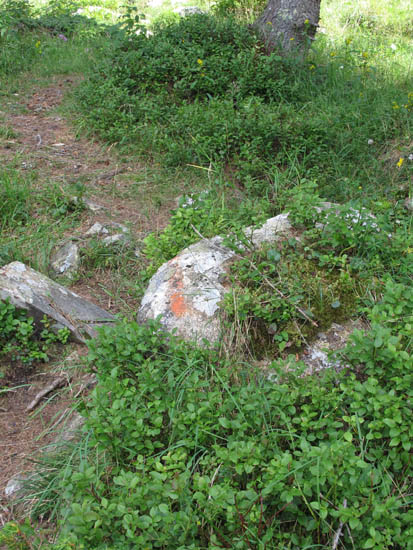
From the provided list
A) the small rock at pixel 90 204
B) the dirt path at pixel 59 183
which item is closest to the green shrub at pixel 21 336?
the dirt path at pixel 59 183

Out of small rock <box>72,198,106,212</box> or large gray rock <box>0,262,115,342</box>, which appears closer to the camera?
large gray rock <box>0,262,115,342</box>

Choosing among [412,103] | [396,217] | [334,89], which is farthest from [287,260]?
[334,89]

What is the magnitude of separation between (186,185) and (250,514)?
151 inches

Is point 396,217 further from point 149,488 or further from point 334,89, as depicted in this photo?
point 334,89

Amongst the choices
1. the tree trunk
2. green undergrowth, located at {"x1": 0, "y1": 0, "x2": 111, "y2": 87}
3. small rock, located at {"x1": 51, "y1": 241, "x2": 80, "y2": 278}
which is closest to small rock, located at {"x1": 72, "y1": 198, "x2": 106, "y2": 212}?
small rock, located at {"x1": 51, "y1": 241, "x2": 80, "y2": 278}

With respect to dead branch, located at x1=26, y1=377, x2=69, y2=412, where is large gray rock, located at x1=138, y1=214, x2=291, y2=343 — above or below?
above

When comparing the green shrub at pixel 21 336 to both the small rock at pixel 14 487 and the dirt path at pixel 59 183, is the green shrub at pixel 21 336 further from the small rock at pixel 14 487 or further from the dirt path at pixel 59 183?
the small rock at pixel 14 487

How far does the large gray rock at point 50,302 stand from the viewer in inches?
135

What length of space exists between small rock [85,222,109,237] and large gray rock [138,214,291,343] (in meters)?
1.22

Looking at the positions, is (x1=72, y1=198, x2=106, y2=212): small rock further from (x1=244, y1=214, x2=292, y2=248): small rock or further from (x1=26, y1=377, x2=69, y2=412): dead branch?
(x1=26, y1=377, x2=69, y2=412): dead branch

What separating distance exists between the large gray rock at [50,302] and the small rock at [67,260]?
1.64 ft

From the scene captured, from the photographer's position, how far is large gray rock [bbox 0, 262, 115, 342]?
344 cm

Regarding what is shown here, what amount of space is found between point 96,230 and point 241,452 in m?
2.95

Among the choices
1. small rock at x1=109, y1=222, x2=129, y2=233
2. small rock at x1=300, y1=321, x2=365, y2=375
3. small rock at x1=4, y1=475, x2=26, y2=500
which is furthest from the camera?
small rock at x1=109, y1=222, x2=129, y2=233
